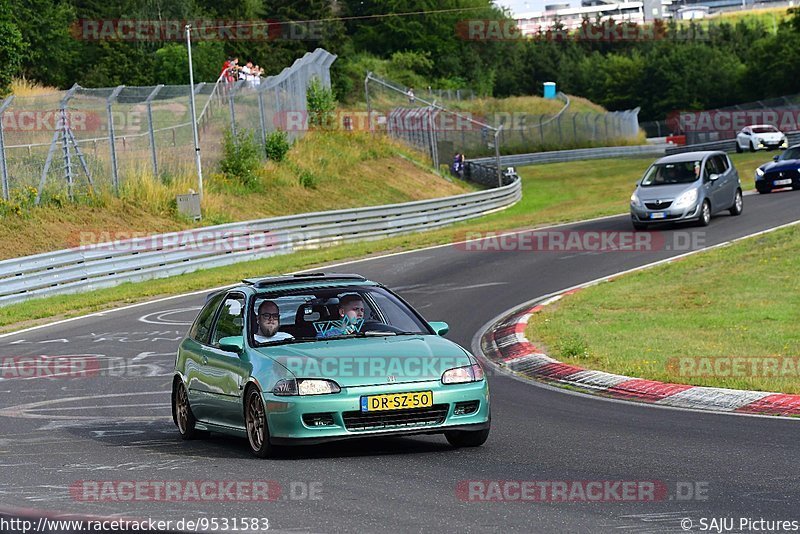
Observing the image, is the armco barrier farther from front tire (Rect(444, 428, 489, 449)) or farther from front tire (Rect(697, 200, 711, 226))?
front tire (Rect(444, 428, 489, 449))

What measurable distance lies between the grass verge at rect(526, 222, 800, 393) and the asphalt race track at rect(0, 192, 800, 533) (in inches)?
56.2

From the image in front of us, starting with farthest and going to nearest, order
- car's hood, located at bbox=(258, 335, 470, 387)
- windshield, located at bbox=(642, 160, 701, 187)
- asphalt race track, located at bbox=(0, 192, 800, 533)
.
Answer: windshield, located at bbox=(642, 160, 701, 187)
car's hood, located at bbox=(258, 335, 470, 387)
asphalt race track, located at bbox=(0, 192, 800, 533)

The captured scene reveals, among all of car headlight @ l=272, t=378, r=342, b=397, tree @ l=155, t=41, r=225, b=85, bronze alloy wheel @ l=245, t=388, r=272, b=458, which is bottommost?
bronze alloy wheel @ l=245, t=388, r=272, b=458

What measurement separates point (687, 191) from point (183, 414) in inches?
793

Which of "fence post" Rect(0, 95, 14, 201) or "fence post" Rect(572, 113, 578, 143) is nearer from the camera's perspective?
"fence post" Rect(0, 95, 14, 201)

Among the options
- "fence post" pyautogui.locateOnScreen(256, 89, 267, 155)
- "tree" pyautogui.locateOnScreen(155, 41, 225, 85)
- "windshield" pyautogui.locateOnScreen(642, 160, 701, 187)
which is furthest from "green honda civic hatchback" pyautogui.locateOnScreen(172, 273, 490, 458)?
"tree" pyautogui.locateOnScreen(155, 41, 225, 85)

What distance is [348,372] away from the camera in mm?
8859

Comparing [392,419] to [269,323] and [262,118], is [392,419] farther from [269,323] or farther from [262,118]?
[262,118]

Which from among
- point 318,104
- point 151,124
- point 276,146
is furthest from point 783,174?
point 318,104

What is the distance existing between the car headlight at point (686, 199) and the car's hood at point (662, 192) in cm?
10

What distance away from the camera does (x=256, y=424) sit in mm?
9148

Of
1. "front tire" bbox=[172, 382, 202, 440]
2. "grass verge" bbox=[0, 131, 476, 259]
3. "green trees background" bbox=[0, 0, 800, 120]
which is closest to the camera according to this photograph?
Result: "front tire" bbox=[172, 382, 202, 440]

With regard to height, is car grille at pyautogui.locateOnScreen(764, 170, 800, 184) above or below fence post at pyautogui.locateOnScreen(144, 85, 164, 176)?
below

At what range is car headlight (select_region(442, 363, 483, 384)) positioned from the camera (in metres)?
9.02
